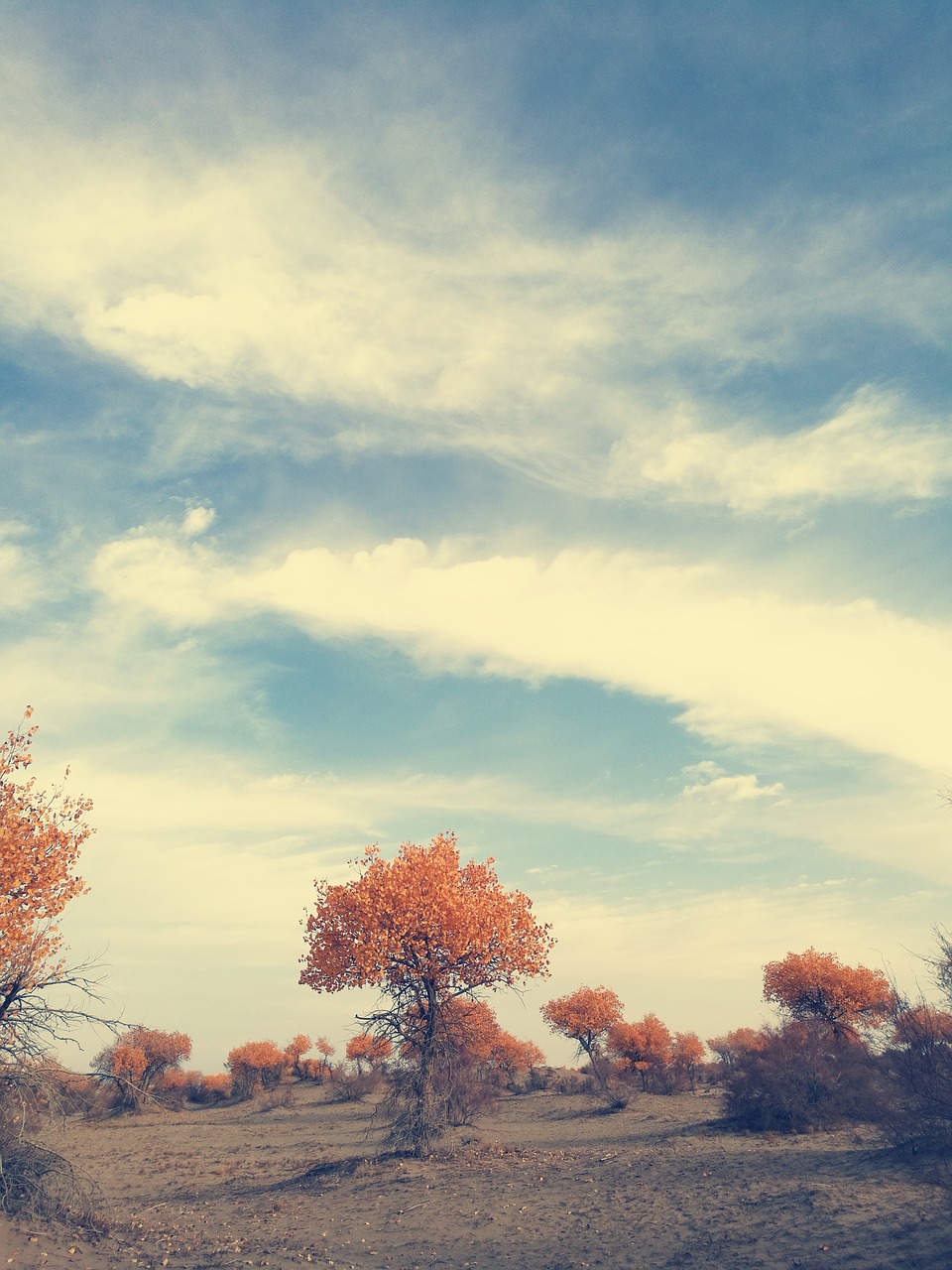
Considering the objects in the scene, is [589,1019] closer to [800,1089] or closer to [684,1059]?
[684,1059]

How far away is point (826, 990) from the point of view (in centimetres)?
4800

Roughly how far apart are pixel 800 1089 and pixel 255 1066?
2925 inches

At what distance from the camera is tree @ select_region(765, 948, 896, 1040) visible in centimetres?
4734

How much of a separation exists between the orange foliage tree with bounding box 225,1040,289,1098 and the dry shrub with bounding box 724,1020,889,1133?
67320 millimetres

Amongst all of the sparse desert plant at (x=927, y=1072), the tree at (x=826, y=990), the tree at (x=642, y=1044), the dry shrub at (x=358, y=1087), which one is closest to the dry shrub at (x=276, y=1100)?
the dry shrub at (x=358, y=1087)

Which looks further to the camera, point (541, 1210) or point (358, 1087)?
point (358, 1087)

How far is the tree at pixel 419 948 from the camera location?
25.9m

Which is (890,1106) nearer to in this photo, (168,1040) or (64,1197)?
(64,1197)

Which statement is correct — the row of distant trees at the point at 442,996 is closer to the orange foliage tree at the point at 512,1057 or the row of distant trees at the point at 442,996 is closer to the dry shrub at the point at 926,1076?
the dry shrub at the point at 926,1076

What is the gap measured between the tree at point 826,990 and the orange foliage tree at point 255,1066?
198 feet

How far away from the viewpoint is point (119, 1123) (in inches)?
2437

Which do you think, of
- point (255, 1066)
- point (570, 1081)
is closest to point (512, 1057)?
point (570, 1081)

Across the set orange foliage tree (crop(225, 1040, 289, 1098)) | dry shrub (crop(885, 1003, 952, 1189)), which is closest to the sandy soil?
dry shrub (crop(885, 1003, 952, 1189))

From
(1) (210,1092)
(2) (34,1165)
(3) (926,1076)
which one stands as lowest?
(1) (210,1092)
